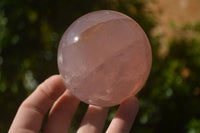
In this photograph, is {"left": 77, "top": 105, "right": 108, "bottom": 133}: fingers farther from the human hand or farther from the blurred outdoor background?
the blurred outdoor background

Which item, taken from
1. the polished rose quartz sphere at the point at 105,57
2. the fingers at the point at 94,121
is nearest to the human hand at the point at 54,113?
the fingers at the point at 94,121

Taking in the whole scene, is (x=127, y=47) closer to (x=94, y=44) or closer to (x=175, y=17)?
(x=94, y=44)

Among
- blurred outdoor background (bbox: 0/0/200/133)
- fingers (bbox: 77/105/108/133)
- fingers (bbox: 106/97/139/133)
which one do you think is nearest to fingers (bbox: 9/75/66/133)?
fingers (bbox: 77/105/108/133)

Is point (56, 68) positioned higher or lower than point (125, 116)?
lower

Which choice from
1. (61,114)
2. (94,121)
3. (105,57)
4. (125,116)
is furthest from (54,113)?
(105,57)

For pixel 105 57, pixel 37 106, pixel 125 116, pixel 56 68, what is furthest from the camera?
pixel 56 68

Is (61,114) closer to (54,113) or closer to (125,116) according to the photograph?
(54,113)

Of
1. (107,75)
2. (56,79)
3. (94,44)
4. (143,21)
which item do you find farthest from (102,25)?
(143,21)
